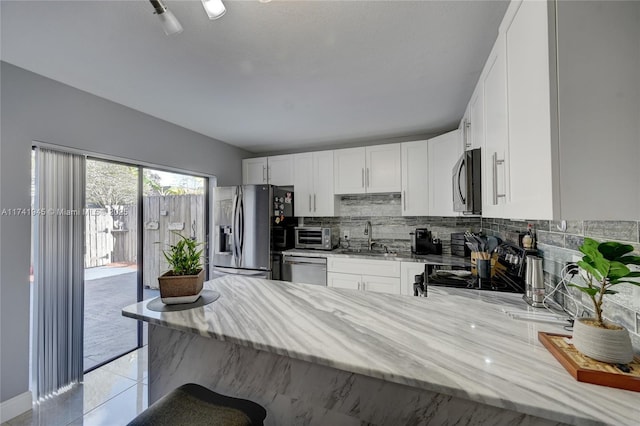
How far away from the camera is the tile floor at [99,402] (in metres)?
1.87

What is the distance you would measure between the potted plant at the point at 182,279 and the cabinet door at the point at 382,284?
2.18 metres

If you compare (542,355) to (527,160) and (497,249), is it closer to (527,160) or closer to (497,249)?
(527,160)

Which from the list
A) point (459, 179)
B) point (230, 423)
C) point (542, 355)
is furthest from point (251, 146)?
point (542, 355)

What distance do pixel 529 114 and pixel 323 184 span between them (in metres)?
2.91

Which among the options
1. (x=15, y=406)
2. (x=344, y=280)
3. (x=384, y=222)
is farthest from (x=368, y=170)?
(x=15, y=406)

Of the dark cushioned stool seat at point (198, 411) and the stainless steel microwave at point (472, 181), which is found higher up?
the stainless steel microwave at point (472, 181)

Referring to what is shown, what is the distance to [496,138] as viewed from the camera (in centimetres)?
138

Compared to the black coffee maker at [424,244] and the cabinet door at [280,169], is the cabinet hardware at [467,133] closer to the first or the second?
Answer: the black coffee maker at [424,244]

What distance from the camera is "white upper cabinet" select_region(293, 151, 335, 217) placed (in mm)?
3744

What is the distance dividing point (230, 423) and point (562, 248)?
5.73 feet

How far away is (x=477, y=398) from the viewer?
26.0 inches

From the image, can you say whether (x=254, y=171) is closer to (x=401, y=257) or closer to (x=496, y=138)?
(x=401, y=257)

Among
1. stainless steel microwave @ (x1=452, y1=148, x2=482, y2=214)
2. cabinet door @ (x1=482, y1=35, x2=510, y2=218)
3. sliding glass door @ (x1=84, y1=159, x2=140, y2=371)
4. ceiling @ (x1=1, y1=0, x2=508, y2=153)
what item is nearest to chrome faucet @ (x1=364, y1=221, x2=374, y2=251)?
ceiling @ (x1=1, y1=0, x2=508, y2=153)

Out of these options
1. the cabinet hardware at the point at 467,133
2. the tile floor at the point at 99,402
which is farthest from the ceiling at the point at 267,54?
the tile floor at the point at 99,402
